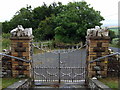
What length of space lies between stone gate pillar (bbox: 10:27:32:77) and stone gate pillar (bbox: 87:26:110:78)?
6.69 feet

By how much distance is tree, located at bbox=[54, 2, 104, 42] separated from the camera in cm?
1767

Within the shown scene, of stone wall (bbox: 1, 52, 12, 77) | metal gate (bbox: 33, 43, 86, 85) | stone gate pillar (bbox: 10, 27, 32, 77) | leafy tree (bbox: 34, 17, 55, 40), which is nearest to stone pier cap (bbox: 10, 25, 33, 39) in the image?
stone gate pillar (bbox: 10, 27, 32, 77)

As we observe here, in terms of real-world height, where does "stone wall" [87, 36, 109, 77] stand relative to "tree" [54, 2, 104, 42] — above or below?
below

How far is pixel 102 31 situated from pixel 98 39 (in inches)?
11.2

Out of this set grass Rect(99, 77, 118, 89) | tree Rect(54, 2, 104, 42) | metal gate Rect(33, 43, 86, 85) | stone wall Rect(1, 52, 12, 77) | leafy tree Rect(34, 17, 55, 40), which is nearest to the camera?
grass Rect(99, 77, 118, 89)

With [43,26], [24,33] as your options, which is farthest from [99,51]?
[43,26]

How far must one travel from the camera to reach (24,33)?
4.60 m

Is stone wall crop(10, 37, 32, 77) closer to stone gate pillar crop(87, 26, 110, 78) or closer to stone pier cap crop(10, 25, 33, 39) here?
stone pier cap crop(10, 25, 33, 39)

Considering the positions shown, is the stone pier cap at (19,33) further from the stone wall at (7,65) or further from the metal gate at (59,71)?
the metal gate at (59,71)

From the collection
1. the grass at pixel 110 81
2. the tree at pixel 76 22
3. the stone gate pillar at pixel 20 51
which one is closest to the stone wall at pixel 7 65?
the stone gate pillar at pixel 20 51


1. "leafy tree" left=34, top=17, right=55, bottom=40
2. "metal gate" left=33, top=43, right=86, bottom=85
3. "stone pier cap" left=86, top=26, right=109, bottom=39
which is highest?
"leafy tree" left=34, top=17, right=55, bottom=40

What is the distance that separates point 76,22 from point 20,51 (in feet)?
46.2

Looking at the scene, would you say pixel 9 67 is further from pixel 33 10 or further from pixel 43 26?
pixel 33 10

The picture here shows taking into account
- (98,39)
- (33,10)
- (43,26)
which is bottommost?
(98,39)
